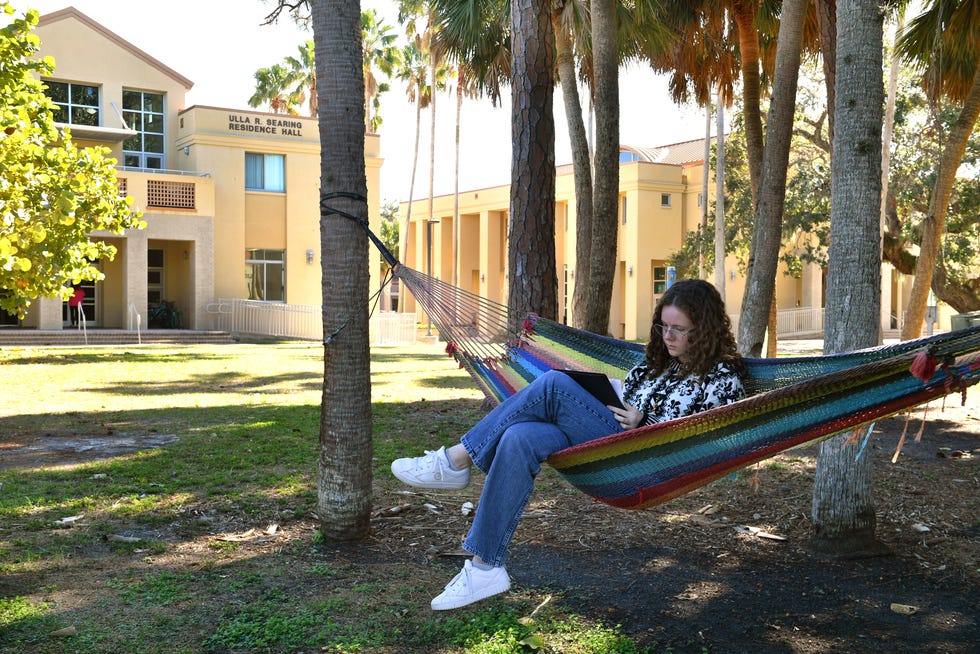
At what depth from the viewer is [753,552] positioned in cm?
396

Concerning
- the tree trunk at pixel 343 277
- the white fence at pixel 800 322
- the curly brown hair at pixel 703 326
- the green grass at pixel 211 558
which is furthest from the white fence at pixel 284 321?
the curly brown hair at pixel 703 326

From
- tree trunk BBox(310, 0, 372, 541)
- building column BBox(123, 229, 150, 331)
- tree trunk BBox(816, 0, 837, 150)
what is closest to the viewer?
tree trunk BBox(310, 0, 372, 541)

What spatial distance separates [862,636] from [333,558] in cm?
202

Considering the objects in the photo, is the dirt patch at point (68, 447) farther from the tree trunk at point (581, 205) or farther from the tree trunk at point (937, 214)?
the tree trunk at point (937, 214)

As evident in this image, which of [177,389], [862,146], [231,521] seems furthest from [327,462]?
[177,389]

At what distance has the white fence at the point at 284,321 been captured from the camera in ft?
67.8

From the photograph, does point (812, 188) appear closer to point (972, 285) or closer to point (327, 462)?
point (972, 285)

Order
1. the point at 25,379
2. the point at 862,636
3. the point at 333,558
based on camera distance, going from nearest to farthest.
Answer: the point at 862,636 < the point at 333,558 < the point at 25,379

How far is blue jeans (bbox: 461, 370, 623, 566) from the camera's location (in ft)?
9.11

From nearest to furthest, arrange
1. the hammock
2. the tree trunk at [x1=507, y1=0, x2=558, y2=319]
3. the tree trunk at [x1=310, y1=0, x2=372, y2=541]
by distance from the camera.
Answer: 1. the hammock
2. the tree trunk at [x1=310, y1=0, x2=372, y2=541]
3. the tree trunk at [x1=507, y1=0, x2=558, y2=319]

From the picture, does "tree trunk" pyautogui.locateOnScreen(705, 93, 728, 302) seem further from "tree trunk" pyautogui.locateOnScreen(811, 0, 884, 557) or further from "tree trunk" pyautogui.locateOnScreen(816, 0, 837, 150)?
"tree trunk" pyautogui.locateOnScreen(811, 0, 884, 557)

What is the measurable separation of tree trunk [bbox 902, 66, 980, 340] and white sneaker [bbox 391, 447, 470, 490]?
274 inches

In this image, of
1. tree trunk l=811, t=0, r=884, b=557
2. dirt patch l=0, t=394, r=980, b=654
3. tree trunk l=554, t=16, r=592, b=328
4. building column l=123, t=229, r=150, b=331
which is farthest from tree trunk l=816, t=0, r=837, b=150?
building column l=123, t=229, r=150, b=331

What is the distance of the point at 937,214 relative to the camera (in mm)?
9023
